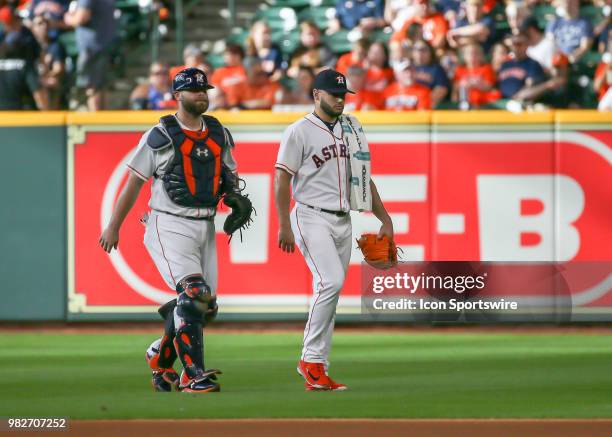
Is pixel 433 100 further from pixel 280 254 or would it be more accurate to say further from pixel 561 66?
pixel 280 254

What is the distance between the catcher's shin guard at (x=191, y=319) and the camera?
8.62m

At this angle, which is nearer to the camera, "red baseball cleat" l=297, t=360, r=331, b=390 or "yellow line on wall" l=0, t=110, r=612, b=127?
"red baseball cleat" l=297, t=360, r=331, b=390

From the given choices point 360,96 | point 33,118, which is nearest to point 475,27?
point 360,96

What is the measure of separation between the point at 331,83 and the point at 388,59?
776cm

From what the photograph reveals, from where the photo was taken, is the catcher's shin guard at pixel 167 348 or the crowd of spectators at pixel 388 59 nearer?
the catcher's shin guard at pixel 167 348

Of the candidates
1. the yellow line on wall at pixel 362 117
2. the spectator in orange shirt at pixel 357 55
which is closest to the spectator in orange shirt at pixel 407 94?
the spectator in orange shirt at pixel 357 55

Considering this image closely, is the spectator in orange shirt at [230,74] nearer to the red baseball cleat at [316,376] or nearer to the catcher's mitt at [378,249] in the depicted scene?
the catcher's mitt at [378,249]

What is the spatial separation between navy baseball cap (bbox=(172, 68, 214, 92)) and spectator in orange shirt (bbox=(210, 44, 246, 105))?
701 centimetres

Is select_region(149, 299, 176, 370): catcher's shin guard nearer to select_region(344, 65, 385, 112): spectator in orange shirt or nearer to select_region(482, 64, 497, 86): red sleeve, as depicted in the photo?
select_region(344, 65, 385, 112): spectator in orange shirt

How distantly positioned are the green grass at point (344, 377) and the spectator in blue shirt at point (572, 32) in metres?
4.31

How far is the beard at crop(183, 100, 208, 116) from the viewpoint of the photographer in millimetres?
8688

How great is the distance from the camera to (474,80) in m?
15.3

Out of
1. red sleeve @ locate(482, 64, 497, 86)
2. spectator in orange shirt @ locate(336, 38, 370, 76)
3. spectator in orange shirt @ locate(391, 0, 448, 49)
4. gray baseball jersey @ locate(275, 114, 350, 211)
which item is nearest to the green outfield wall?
red sleeve @ locate(482, 64, 497, 86)

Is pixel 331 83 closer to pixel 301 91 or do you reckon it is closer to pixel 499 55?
pixel 301 91
